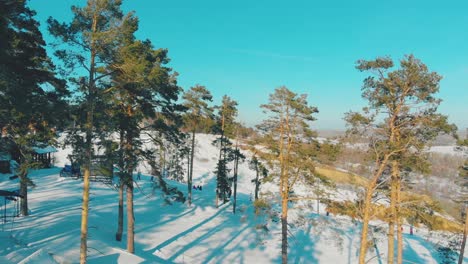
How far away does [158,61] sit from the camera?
15898 millimetres

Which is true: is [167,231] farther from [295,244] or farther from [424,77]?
[424,77]

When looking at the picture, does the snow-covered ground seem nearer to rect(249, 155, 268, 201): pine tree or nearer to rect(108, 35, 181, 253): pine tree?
rect(249, 155, 268, 201): pine tree

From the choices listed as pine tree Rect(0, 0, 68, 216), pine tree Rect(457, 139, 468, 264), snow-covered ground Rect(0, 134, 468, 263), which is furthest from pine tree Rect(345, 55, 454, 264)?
pine tree Rect(0, 0, 68, 216)

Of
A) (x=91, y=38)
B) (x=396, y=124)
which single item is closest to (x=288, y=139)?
(x=396, y=124)

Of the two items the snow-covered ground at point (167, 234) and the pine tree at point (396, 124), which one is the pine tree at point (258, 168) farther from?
the pine tree at point (396, 124)

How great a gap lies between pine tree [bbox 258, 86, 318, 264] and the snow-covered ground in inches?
46.3

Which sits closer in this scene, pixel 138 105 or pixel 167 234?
pixel 138 105

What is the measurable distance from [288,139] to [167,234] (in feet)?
37.0

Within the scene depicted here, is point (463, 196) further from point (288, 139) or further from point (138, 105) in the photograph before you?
point (138, 105)

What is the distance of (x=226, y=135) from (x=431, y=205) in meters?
20.4

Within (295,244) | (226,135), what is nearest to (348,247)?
(295,244)

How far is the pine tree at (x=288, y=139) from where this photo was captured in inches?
579

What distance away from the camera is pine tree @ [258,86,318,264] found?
1471 cm

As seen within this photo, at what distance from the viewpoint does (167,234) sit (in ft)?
67.8
